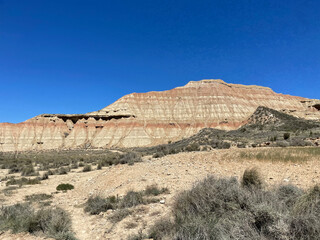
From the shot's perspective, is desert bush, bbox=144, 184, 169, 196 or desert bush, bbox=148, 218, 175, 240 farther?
desert bush, bbox=144, 184, 169, 196

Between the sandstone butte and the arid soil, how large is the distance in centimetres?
5814

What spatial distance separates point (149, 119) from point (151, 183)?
7256cm

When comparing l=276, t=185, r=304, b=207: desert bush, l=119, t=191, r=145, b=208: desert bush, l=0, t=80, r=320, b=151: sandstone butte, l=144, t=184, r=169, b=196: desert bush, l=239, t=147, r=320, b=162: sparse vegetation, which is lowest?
l=119, t=191, r=145, b=208: desert bush

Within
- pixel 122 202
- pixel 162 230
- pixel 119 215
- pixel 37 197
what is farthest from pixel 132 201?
pixel 37 197

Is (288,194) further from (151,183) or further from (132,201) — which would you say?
(151,183)

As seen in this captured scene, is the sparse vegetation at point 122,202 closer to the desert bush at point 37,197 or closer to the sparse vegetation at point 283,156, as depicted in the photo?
the desert bush at point 37,197

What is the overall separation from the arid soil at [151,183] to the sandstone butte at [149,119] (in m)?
58.1

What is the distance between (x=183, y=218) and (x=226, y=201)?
3.66 ft

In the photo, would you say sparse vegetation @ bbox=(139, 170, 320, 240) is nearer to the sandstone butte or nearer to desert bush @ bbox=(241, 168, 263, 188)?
desert bush @ bbox=(241, 168, 263, 188)

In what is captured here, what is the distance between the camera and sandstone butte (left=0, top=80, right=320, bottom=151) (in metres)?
75.2

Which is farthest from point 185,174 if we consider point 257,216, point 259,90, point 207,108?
point 259,90

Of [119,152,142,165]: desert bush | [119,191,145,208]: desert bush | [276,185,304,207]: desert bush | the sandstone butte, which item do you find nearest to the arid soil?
[119,191,145,208]: desert bush

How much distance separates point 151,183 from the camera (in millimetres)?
10367

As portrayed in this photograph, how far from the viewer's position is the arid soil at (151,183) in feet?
21.0
